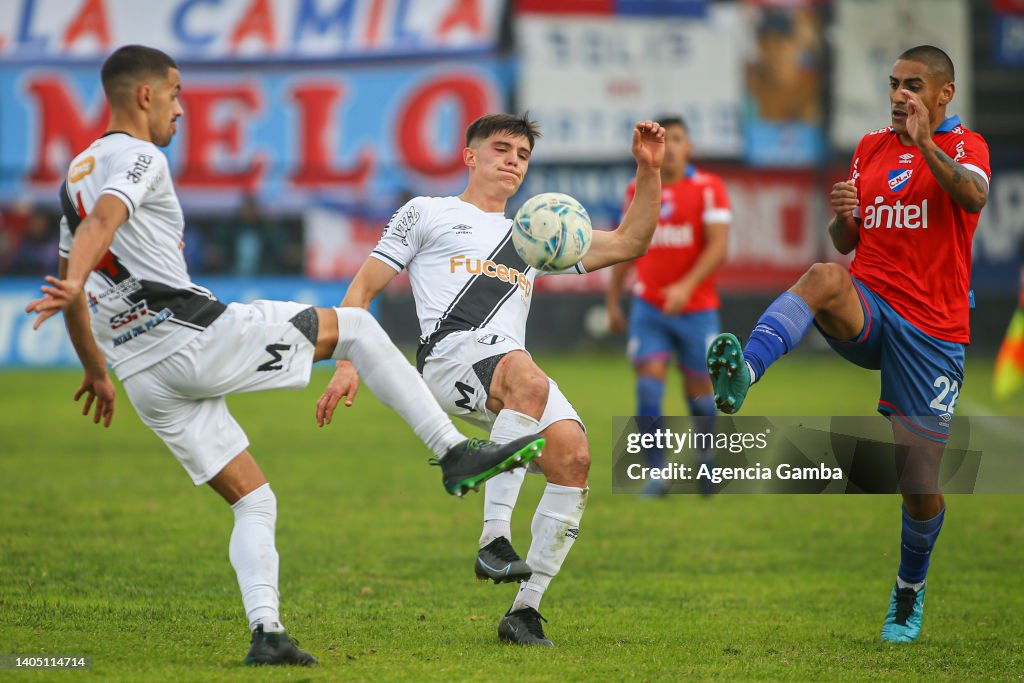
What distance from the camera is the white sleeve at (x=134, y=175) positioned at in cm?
501

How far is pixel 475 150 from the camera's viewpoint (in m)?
6.61

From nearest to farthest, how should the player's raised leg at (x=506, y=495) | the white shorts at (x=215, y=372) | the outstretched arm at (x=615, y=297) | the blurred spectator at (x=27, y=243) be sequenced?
the white shorts at (x=215, y=372) < the player's raised leg at (x=506, y=495) < the outstretched arm at (x=615, y=297) < the blurred spectator at (x=27, y=243)

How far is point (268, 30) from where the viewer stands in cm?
2892

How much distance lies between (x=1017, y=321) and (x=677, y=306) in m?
7.97

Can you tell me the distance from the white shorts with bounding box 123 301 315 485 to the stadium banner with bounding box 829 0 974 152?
76.4 feet

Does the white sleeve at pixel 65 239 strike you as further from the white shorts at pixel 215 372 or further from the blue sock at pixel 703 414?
the blue sock at pixel 703 414

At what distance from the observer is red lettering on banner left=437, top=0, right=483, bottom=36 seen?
28.8 meters

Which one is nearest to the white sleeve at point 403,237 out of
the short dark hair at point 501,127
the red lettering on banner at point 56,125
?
the short dark hair at point 501,127

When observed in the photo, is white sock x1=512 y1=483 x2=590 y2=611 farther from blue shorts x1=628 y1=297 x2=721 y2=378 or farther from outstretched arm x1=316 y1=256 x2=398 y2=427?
blue shorts x1=628 y1=297 x2=721 y2=378

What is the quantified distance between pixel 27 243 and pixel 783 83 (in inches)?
621

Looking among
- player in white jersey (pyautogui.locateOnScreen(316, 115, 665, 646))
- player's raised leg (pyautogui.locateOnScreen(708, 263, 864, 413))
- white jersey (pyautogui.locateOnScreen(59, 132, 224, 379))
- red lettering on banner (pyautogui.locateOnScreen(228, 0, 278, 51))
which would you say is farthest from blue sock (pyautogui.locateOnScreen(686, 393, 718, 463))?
red lettering on banner (pyautogui.locateOnScreen(228, 0, 278, 51))

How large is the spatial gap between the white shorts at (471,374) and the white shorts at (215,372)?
0.96 m

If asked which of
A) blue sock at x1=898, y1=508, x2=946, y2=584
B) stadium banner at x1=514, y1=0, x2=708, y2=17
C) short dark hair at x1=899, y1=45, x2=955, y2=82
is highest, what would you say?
stadium banner at x1=514, y1=0, x2=708, y2=17

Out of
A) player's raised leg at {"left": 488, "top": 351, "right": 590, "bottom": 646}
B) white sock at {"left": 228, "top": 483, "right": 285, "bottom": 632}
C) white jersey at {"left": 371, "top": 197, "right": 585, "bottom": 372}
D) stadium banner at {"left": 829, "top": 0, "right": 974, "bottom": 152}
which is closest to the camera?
white sock at {"left": 228, "top": 483, "right": 285, "bottom": 632}
